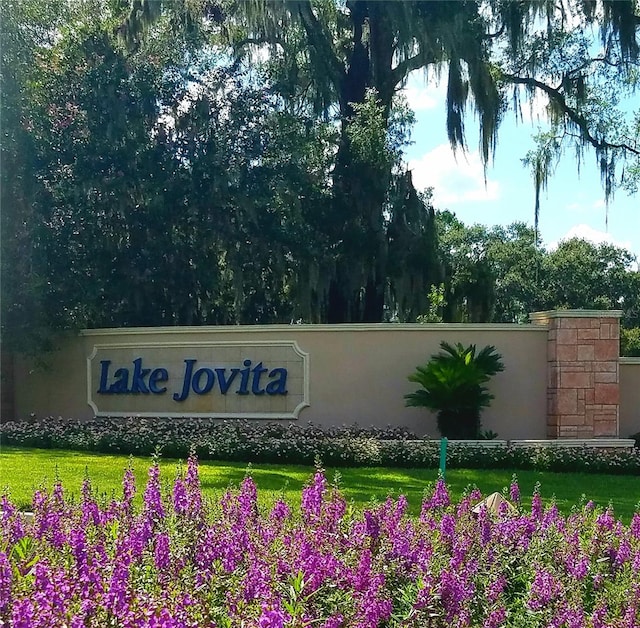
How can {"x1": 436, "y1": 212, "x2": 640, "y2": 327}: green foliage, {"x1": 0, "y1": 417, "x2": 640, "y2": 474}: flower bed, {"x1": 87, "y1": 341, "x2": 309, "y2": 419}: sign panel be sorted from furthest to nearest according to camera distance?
1. {"x1": 436, "y1": 212, "x2": 640, "y2": 327}: green foliage
2. {"x1": 87, "y1": 341, "x2": 309, "y2": 419}: sign panel
3. {"x1": 0, "y1": 417, "x2": 640, "y2": 474}: flower bed

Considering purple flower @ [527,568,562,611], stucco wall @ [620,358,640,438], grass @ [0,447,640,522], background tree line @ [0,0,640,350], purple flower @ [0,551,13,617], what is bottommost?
grass @ [0,447,640,522]

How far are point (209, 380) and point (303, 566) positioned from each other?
1165 cm

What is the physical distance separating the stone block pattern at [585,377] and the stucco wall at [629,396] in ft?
4.37

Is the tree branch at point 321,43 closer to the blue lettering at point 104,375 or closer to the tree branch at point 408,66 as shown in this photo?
the tree branch at point 408,66

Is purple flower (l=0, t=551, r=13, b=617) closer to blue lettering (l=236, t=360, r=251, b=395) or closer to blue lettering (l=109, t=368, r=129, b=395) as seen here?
blue lettering (l=236, t=360, r=251, b=395)

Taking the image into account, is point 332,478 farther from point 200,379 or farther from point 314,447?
point 200,379

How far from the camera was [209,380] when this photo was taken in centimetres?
1592

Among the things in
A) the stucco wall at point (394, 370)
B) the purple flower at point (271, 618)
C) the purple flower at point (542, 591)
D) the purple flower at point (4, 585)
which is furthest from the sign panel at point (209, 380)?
the purple flower at point (271, 618)

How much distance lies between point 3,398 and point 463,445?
9.64m

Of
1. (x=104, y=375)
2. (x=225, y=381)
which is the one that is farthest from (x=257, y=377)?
(x=104, y=375)

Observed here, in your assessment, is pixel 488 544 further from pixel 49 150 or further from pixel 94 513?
pixel 49 150

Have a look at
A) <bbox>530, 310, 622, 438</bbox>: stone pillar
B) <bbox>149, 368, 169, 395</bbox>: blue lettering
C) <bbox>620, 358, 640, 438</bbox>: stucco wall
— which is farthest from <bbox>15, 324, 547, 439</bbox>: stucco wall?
<bbox>149, 368, 169, 395</bbox>: blue lettering

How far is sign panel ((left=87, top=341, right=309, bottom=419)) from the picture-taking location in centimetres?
1565

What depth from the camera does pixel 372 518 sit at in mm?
5457
